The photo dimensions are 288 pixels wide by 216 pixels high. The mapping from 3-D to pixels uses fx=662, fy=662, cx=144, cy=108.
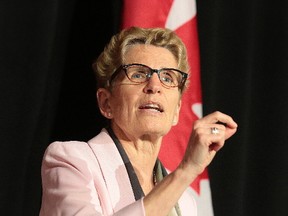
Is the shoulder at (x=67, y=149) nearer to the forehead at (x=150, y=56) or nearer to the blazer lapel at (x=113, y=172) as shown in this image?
the blazer lapel at (x=113, y=172)

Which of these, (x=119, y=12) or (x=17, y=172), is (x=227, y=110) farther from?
(x=17, y=172)

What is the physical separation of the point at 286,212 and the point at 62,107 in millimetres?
984

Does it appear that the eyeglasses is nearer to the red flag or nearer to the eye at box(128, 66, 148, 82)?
the eye at box(128, 66, 148, 82)

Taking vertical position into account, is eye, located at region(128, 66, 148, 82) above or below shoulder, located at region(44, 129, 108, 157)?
above

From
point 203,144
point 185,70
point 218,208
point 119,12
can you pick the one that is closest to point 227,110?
point 218,208

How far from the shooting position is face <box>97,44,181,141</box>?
160 centimetres

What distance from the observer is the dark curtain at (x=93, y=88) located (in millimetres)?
2057

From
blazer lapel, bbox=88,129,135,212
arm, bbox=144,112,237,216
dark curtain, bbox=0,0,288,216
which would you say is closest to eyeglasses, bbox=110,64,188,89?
blazer lapel, bbox=88,129,135,212

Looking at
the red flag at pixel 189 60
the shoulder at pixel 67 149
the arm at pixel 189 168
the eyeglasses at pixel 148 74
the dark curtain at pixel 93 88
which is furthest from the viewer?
the red flag at pixel 189 60

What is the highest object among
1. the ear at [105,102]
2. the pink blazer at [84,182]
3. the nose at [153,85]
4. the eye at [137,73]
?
the eye at [137,73]

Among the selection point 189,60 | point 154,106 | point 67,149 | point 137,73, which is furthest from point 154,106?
point 189,60

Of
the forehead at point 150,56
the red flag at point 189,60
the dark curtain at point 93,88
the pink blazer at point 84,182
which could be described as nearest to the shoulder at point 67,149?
the pink blazer at point 84,182

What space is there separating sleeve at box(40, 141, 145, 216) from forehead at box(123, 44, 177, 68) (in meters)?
0.27

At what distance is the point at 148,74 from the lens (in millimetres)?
1637
